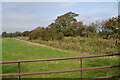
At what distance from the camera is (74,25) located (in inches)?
963

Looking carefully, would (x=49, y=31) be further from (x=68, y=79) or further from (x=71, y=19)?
(x=68, y=79)

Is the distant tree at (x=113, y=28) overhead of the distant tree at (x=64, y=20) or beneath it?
beneath

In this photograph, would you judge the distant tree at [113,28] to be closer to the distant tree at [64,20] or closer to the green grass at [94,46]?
the green grass at [94,46]


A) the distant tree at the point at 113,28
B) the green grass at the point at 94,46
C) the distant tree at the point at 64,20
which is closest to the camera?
the distant tree at the point at 113,28

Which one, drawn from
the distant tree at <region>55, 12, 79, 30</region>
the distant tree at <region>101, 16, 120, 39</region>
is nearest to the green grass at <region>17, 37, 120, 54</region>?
the distant tree at <region>101, 16, 120, 39</region>

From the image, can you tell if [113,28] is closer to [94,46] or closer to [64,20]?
[94,46]

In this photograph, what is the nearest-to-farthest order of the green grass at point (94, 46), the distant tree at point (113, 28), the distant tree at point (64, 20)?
1. the distant tree at point (113, 28)
2. the green grass at point (94, 46)
3. the distant tree at point (64, 20)

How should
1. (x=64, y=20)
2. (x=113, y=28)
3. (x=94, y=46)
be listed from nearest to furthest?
(x=113, y=28), (x=94, y=46), (x=64, y=20)

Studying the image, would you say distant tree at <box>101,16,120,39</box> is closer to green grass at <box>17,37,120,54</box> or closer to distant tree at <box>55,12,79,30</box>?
green grass at <box>17,37,120,54</box>

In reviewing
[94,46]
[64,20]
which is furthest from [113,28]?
[64,20]

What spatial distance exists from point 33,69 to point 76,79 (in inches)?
75.4

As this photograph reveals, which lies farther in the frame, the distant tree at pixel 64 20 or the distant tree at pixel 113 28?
the distant tree at pixel 64 20

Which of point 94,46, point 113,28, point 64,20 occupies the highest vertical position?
point 64,20

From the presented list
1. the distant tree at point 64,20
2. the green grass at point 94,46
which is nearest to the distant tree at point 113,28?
the green grass at point 94,46
